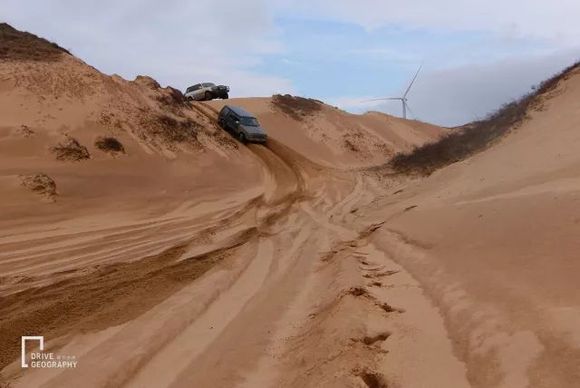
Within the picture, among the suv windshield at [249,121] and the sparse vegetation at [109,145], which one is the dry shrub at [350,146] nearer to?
the suv windshield at [249,121]

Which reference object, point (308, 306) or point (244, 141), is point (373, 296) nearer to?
point (308, 306)

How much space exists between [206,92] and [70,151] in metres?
21.8

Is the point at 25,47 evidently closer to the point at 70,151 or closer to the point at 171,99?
the point at 171,99

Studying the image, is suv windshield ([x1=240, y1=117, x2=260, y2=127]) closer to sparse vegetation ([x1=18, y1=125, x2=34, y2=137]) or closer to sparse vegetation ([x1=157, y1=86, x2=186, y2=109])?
sparse vegetation ([x1=157, y1=86, x2=186, y2=109])

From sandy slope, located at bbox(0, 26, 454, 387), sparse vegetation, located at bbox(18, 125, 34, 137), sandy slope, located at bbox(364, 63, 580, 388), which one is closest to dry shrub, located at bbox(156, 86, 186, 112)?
sandy slope, located at bbox(0, 26, 454, 387)

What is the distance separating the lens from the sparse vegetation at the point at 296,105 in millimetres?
38375

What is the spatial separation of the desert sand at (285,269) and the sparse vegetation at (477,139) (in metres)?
1.03

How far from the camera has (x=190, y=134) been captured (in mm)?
23281

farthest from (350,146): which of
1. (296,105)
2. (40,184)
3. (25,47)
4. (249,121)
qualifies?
(40,184)

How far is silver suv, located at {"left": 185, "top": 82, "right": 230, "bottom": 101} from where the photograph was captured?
37.3 metres

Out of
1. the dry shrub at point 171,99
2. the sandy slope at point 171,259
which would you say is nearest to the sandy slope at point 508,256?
the sandy slope at point 171,259

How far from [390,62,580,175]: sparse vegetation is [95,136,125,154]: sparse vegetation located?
1030 cm

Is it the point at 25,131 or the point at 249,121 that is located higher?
the point at 249,121

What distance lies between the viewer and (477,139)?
19.8m
